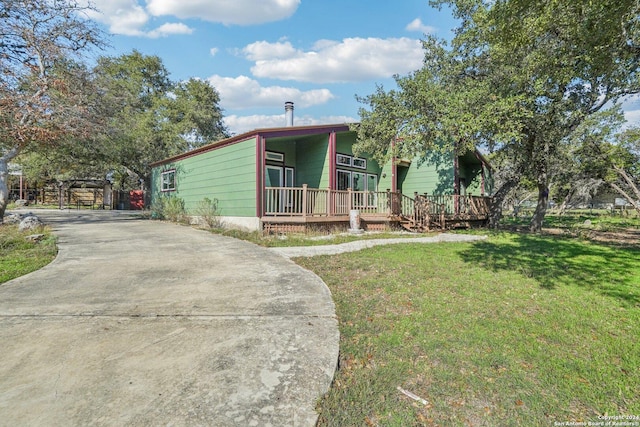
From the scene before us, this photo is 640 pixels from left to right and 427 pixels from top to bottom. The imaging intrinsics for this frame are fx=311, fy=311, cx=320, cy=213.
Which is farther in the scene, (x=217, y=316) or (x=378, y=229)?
(x=378, y=229)

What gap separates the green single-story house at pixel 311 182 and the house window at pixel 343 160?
0.04 m

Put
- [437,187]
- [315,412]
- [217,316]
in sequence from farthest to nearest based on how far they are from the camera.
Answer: [437,187]
[217,316]
[315,412]

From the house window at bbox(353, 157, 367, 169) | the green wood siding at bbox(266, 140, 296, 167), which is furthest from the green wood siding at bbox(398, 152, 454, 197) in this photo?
the green wood siding at bbox(266, 140, 296, 167)

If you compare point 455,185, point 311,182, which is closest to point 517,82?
point 455,185

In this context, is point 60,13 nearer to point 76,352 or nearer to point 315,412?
point 76,352

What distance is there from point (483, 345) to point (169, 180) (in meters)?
16.5

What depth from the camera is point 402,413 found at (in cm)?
202

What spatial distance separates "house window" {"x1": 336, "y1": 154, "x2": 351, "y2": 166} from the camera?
44.2 feet

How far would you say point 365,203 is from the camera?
1205 centimetres

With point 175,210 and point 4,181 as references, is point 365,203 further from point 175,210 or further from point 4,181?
point 4,181

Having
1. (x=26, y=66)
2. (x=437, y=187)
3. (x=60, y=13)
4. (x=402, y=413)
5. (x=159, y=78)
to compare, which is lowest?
(x=402, y=413)

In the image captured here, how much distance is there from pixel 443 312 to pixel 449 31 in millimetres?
13773

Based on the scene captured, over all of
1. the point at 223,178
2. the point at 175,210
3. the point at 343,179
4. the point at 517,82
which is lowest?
the point at 175,210

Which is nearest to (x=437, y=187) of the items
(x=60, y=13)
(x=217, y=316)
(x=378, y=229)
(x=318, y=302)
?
(x=378, y=229)
